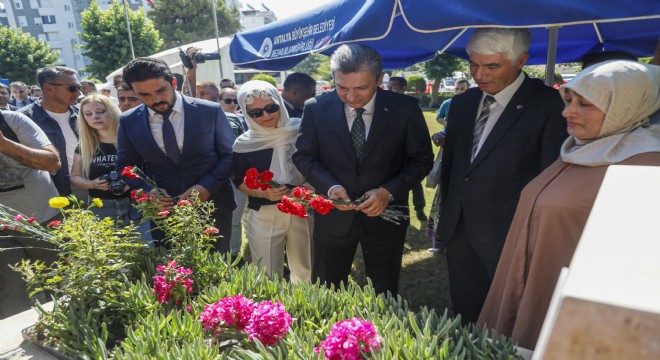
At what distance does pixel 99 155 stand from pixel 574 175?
138 inches

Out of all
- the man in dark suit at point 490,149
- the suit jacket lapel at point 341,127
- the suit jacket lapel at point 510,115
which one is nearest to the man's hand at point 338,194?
the suit jacket lapel at point 341,127

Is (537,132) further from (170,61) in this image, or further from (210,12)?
(210,12)

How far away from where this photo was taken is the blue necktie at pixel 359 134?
257cm

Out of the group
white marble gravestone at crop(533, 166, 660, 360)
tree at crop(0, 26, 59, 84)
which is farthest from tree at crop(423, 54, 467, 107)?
tree at crop(0, 26, 59, 84)

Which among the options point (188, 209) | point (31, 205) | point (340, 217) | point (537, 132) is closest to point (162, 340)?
point (188, 209)

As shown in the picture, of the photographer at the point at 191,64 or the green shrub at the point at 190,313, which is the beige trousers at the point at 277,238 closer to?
the green shrub at the point at 190,313

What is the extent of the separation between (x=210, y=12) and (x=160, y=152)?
50175 millimetres

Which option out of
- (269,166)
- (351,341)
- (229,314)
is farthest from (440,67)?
(351,341)

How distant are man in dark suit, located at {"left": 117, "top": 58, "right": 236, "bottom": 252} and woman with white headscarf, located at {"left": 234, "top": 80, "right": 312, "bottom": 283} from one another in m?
0.18

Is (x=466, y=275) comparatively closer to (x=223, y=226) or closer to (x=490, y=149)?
(x=490, y=149)

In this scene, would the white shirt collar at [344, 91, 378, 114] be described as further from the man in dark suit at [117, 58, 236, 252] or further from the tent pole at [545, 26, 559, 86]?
the tent pole at [545, 26, 559, 86]

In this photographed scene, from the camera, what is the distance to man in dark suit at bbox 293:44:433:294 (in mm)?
2416

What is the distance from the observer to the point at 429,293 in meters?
3.72

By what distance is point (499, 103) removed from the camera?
6.97 feet
